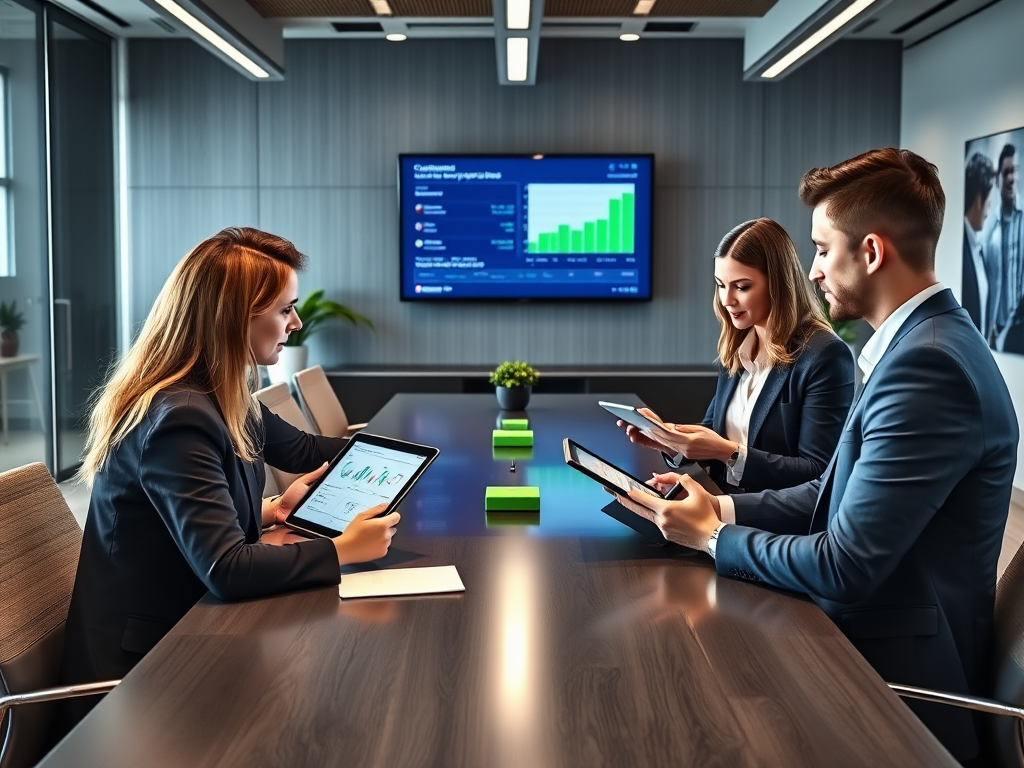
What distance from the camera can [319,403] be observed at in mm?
4227

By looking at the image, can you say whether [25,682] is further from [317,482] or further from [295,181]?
[295,181]

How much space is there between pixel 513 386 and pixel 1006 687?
2435 mm

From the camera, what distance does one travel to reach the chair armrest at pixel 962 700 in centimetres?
148

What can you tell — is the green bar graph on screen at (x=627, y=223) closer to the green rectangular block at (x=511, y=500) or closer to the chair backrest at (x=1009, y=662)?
the green rectangular block at (x=511, y=500)

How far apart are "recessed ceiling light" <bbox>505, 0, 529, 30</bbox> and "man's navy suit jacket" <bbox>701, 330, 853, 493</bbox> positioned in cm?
212

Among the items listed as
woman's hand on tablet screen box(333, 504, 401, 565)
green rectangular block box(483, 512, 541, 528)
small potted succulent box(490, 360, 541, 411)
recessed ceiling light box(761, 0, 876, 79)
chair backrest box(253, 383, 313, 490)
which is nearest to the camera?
woman's hand on tablet screen box(333, 504, 401, 565)

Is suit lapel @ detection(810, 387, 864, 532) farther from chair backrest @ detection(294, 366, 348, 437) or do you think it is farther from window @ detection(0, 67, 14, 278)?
window @ detection(0, 67, 14, 278)

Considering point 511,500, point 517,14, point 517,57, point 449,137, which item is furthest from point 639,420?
point 449,137

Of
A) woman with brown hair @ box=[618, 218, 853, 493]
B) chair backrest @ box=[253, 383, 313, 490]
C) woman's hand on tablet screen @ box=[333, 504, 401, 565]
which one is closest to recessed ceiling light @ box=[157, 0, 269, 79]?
chair backrest @ box=[253, 383, 313, 490]

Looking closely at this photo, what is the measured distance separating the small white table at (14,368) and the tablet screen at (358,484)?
395cm

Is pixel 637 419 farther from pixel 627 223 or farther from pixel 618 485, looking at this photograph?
pixel 627 223

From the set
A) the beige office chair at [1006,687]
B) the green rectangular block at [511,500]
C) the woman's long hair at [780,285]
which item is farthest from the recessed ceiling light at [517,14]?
the beige office chair at [1006,687]

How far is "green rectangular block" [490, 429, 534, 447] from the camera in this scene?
307 cm

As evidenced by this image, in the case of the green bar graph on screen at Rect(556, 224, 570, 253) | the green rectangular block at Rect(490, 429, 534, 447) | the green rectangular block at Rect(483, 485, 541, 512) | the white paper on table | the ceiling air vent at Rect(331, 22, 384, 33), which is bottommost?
the white paper on table
